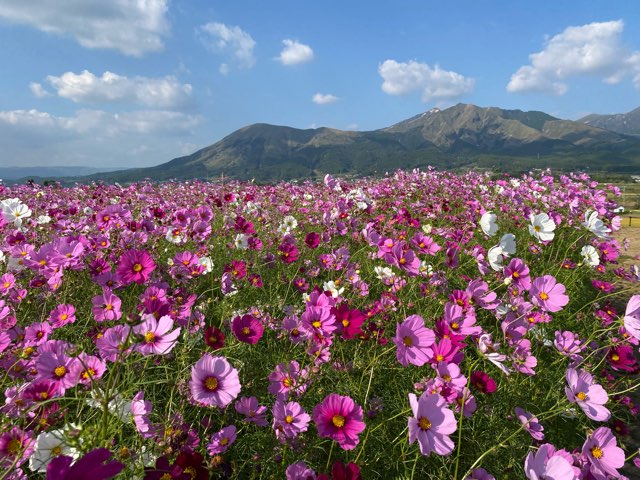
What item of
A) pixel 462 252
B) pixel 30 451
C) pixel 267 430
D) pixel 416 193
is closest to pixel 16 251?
pixel 30 451

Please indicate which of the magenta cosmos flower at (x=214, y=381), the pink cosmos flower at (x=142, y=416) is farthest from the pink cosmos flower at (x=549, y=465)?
the pink cosmos flower at (x=142, y=416)

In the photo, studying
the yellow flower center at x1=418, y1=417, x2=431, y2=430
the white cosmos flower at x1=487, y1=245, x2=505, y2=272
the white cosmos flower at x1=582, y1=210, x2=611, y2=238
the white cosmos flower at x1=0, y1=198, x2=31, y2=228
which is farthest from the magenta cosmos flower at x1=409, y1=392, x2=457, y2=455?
the white cosmos flower at x1=0, y1=198, x2=31, y2=228

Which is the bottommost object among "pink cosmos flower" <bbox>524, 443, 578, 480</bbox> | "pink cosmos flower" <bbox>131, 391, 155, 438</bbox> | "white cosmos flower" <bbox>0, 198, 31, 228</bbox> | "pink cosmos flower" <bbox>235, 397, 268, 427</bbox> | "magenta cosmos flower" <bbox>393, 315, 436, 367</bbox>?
"pink cosmos flower" <bbox>235, 397, 268, 427</bbox>

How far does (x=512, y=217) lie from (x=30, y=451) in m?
5.58

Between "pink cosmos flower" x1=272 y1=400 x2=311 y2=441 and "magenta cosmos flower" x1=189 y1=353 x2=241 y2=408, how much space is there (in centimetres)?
17

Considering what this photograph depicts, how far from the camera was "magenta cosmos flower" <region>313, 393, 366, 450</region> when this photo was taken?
118 centimetres

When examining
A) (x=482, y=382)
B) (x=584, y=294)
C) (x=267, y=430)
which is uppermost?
(x=482, y=382)

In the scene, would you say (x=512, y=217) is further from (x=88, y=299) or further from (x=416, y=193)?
(x=88, y=299)

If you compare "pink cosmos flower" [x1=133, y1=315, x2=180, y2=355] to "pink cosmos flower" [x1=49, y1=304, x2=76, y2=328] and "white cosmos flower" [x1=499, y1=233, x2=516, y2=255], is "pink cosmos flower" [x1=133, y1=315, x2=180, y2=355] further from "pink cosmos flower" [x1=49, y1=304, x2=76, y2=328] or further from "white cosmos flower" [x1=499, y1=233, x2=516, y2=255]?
"white cosmos flower" [x1=499, y1=233, x2=516, y2=255]

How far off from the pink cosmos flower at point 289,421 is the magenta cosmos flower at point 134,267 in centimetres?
100

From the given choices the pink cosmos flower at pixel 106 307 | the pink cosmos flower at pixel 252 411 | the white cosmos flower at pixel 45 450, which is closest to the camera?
the white cosmos flower at pixel 45 450

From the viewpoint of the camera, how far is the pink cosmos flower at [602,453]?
1.28 meters

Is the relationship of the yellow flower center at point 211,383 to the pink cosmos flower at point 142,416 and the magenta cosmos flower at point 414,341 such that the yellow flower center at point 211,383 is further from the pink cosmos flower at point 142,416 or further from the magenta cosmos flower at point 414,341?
the magenta cosmos flower at point 414,341

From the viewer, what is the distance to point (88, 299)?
2.56 meters
